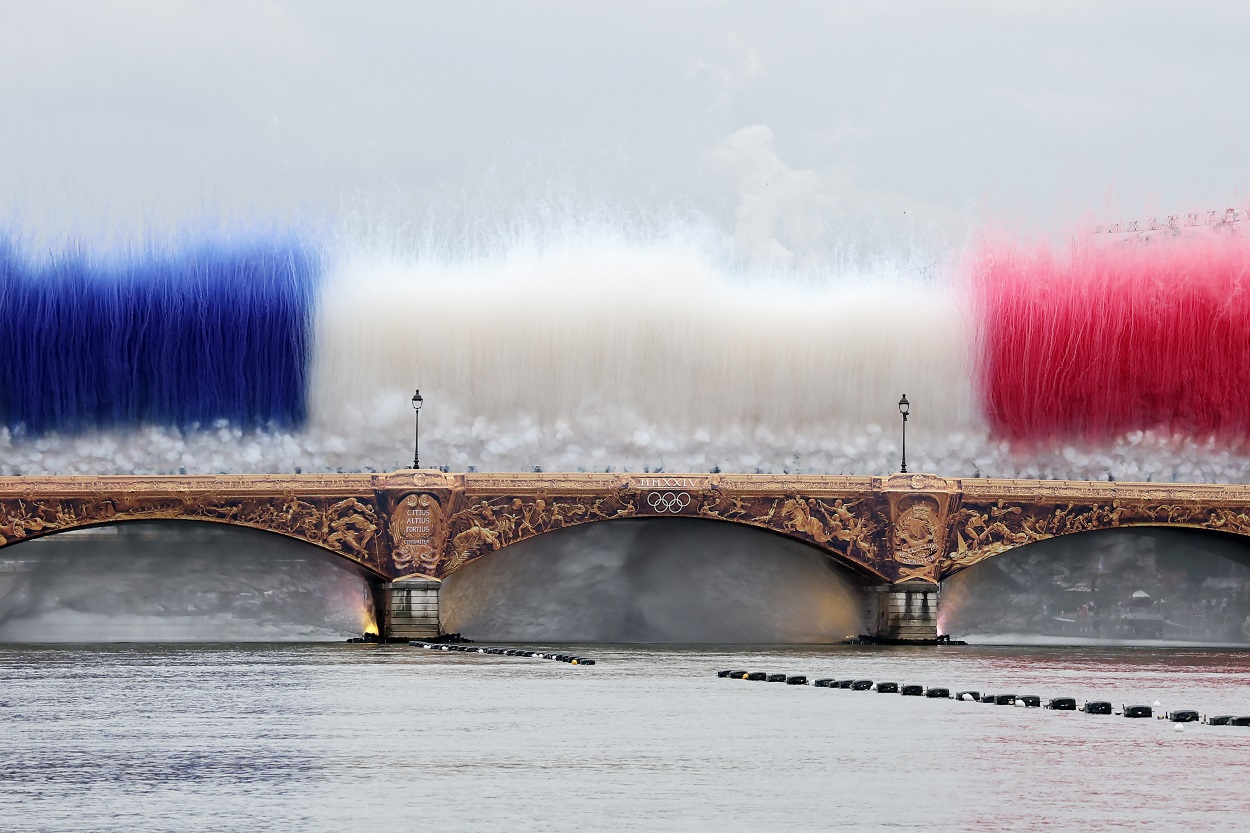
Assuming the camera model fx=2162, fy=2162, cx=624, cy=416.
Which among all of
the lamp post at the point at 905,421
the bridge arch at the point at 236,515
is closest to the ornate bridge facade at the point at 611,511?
the bridge arch at the point at 236,515

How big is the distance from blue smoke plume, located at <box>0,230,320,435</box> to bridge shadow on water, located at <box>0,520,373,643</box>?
30.2 ft

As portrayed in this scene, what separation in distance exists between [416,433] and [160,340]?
36.9 ft

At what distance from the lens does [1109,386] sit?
297ft

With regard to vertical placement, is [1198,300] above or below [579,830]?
above

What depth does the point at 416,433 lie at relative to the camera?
86.4 metres

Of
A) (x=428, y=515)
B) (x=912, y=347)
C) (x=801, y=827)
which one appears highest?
(x=912, y=347)

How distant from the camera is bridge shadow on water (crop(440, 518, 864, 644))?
96.0 metres

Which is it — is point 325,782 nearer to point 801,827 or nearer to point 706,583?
point 801,827

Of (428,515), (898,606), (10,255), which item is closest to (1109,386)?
(898,606)

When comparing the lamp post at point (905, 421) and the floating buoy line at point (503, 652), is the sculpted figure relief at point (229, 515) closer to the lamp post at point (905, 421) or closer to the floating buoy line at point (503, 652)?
the floating buoy line at point (503, 652)

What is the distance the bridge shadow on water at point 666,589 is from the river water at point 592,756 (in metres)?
43.4

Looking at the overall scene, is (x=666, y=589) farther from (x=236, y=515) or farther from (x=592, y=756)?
(x=592, y=756)

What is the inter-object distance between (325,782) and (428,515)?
61.1m

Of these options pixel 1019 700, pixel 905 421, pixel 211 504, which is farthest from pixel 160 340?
pixel 1019 700
